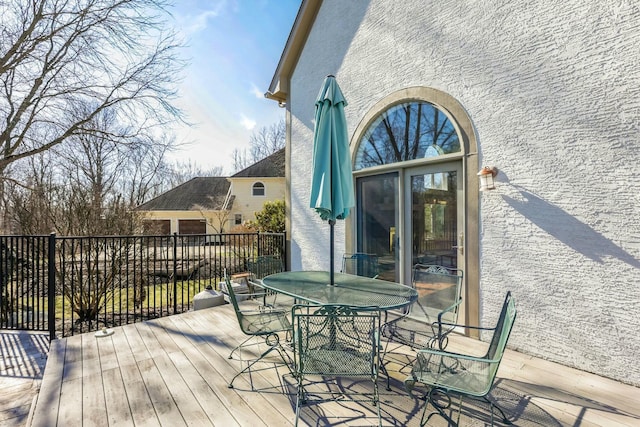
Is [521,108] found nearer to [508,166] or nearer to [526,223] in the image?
[508,166]

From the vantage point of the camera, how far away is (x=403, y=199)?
178 inches

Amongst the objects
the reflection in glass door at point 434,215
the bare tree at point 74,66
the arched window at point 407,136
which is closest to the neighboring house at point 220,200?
the bare tree at point 74,66

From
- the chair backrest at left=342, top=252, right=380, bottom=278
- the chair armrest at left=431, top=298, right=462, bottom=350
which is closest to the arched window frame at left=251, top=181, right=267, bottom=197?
the chair backrest at left=342, top=252, right=380, bottom=278

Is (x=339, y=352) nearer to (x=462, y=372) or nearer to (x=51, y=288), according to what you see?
(x=462, y=372)

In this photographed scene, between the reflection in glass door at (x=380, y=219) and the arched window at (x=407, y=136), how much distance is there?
33 centimetres

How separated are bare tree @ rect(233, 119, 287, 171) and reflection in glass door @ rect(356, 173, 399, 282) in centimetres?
2109

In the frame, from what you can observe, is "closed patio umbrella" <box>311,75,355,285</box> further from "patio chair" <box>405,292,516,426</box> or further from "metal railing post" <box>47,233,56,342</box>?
"metal railing post" <box>47,233,56,342</box>

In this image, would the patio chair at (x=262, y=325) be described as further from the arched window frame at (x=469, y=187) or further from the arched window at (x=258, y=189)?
the arched window at (x=258, y=189)

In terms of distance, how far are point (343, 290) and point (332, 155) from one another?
1384 mm

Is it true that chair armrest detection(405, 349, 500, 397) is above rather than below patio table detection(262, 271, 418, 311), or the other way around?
below

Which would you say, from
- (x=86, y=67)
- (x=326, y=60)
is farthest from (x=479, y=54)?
(x=86, y=67)

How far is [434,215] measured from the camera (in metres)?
4.17

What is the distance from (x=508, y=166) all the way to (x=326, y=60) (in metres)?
3.81

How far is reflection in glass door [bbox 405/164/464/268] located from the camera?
3961 millimetres
